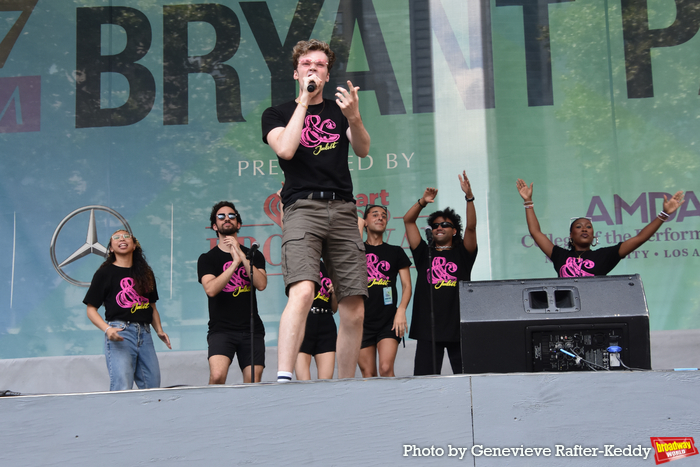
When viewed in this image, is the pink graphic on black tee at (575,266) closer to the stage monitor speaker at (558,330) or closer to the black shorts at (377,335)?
the black shorts at (377,335)

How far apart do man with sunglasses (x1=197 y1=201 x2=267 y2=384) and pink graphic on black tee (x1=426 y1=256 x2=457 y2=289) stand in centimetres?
105

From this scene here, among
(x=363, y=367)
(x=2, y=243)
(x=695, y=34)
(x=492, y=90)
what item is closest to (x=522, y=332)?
(x=363, y=367)

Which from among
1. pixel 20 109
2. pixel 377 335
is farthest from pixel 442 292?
pixel 20 109

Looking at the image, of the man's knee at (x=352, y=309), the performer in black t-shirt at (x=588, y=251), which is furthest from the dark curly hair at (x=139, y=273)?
the performer in black t-shirt at (x=588, y=251)

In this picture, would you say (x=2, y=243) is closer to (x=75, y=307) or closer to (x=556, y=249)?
(x=75, y=307)

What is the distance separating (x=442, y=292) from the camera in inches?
164

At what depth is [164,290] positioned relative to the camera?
5.35m

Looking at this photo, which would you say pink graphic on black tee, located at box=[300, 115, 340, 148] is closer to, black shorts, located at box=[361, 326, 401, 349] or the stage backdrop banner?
black shorts, located at box=[361, 326, 401, 349]

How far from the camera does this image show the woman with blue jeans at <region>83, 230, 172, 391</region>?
3961mm

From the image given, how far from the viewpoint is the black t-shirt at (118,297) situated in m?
4.07

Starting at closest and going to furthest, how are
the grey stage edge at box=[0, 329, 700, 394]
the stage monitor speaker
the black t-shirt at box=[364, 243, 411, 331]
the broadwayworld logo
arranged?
the broadwayworld logo
the stage monitor speaker
the black t-shirt at box=[364, 243, 411, 331]
the grey stage edge at box=[0, 329, 700, 394]

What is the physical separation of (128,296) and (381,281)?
1.56 metres

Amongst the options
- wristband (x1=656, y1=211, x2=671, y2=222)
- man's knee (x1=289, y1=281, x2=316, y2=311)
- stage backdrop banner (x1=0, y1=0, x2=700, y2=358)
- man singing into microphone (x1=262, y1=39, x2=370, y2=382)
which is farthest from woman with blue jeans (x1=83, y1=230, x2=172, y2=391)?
wristband (x1=656, y1=211, x2=671, y2=222)

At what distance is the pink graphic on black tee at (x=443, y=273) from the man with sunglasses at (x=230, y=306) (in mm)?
1045
